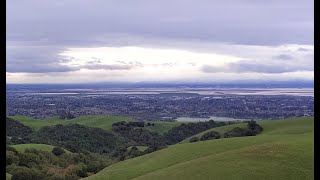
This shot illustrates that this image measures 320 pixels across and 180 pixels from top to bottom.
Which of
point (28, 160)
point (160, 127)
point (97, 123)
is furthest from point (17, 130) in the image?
point (28, 160)

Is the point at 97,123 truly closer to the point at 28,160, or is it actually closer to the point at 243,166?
the point at 28,160

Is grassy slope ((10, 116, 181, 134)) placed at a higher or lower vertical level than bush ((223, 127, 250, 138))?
lower

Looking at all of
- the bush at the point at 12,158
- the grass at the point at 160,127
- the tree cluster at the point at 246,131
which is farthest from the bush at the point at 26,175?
the grass at the point at 160,127

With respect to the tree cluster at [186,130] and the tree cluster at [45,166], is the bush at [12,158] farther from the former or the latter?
the tree cluster at [186,130]

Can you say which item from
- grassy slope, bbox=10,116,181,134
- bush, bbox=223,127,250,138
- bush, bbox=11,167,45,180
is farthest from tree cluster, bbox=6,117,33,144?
bush, bbox=11,167,45,180

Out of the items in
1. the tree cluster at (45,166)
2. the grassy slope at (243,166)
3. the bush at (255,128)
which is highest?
the grassy slope at (243,166)

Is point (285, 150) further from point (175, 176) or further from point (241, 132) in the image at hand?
point (241, 132)

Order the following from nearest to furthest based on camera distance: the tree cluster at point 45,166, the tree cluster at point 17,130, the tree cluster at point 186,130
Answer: the tree cluster at point 45,166, the tree cluster at point 17,130, the tree cluster at point 186,130

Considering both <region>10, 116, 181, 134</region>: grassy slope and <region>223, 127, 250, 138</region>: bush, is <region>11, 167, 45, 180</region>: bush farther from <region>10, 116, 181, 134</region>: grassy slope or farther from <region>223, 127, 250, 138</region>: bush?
<region>10, 116, 181, 134</region>: grassy slope

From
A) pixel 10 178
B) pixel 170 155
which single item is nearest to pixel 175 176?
pixel 170 155

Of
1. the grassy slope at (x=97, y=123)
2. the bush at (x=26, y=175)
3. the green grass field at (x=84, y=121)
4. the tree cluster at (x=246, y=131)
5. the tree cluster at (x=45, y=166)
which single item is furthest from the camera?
the green grass field at (x=84, y=121)

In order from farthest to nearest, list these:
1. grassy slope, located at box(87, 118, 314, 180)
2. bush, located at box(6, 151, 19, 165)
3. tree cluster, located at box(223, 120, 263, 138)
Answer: tree cluster, located at box(223, 120, 263, 138)
bush, located at box(6, 151, 19, 165)
grassy slope, located at box(87, 118, 314, 180)

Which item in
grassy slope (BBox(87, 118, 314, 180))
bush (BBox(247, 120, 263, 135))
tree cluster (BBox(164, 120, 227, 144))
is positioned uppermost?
grassy slope (BBox(87, 118, 314, 180))

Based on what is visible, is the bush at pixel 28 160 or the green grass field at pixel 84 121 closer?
the bush at pixel 28 160
